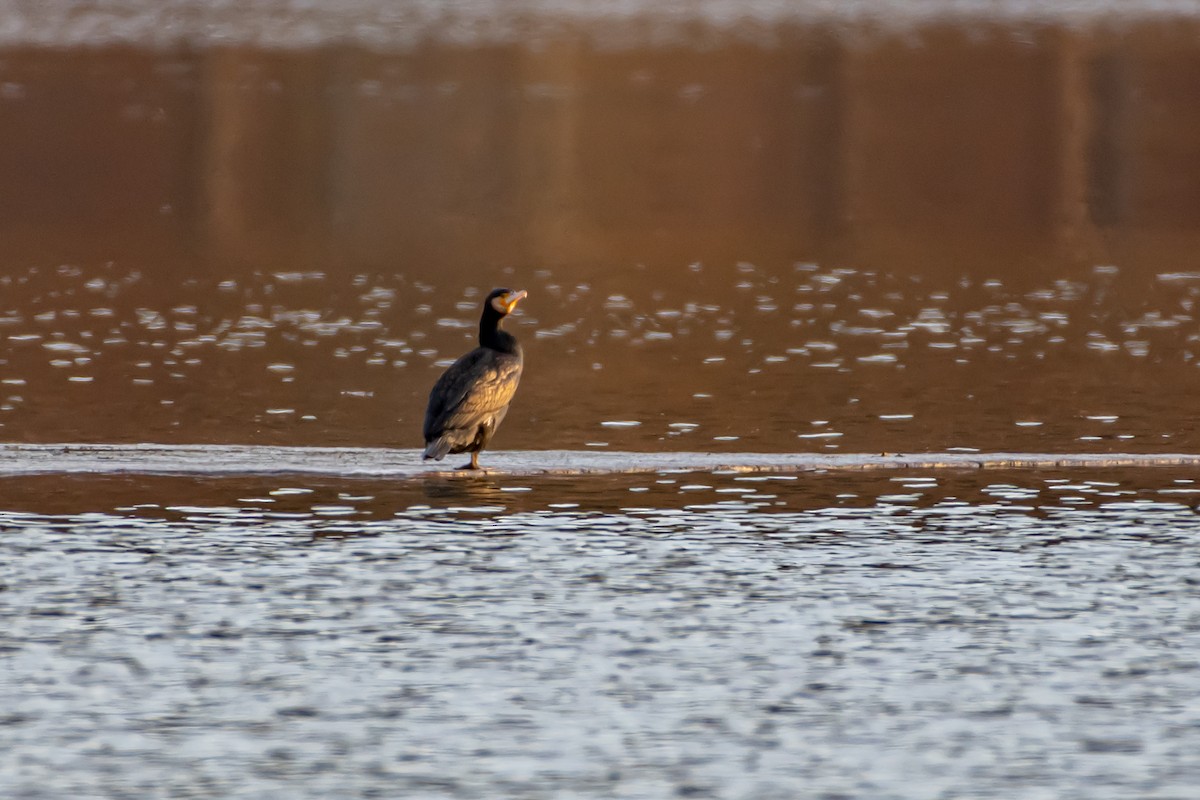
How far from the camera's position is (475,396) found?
45.3 feet

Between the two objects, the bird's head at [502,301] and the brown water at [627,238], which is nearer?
the bird's head at [502,301]

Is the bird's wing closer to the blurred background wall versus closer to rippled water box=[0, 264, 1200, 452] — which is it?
rippled water box=[0, 264, 1200, 452]

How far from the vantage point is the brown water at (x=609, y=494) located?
8.20 metres

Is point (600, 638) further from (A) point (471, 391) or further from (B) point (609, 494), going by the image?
(A) point (471, 391)

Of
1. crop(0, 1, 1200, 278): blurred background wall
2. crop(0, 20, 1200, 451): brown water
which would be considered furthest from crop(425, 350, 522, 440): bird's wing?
crop(0, 1, 1200, 278): blurred background wall

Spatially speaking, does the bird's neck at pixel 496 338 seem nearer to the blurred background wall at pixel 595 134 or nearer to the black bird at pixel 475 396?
the black bird at pixel 475 396

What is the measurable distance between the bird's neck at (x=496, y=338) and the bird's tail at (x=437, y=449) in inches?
38.8

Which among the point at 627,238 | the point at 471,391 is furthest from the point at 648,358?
the point at 627,238

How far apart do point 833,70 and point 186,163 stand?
869 inches

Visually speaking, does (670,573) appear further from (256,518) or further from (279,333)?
(279,333)

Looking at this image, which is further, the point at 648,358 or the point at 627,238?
the point at 627,238

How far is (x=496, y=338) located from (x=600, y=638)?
5.08 metres

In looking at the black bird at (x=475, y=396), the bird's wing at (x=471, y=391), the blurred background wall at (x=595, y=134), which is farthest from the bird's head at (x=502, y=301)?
the blurred background wall at (x=595, y=134)

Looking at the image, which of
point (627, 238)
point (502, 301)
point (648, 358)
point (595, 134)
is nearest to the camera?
point (502, 301)
